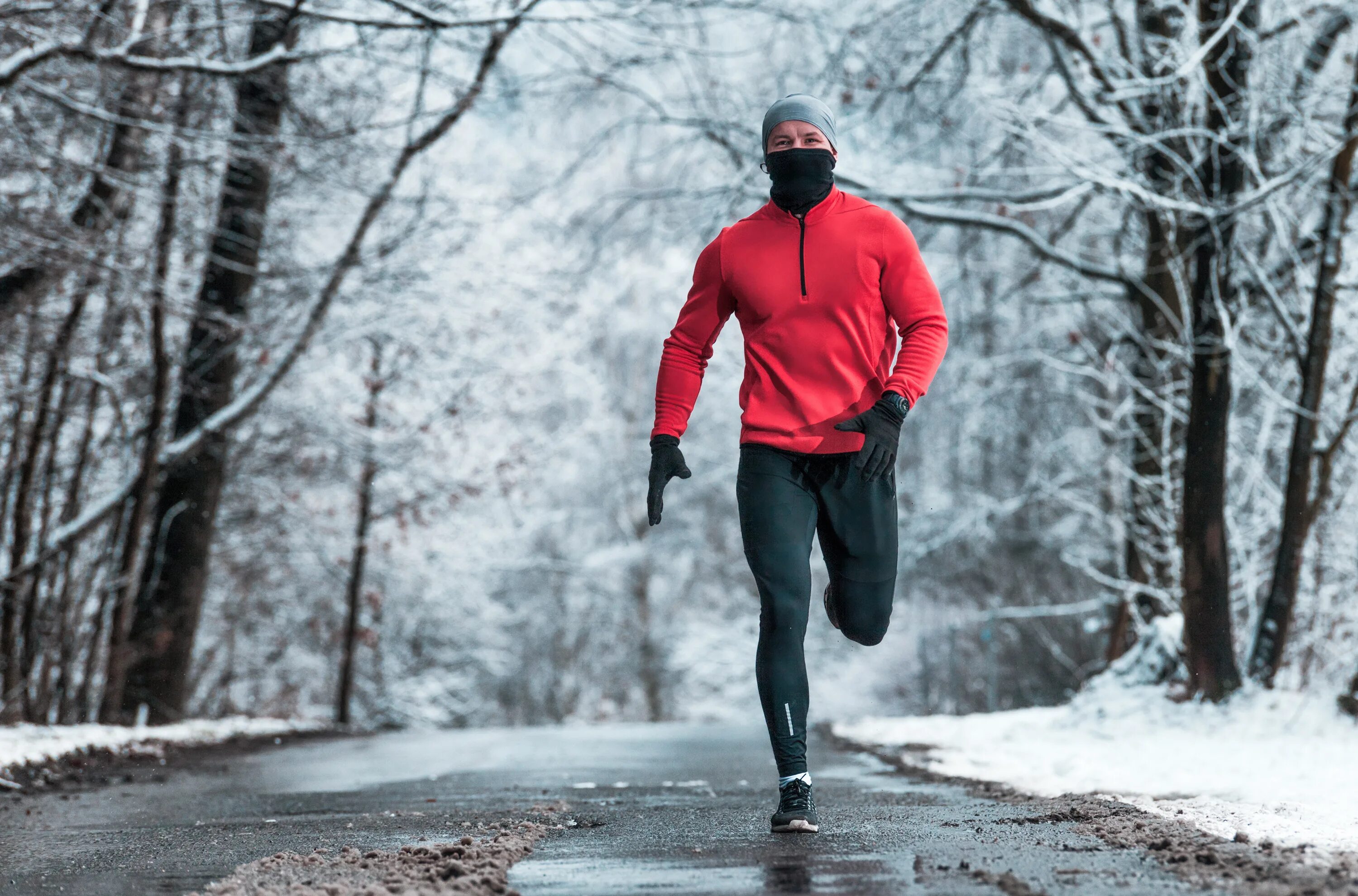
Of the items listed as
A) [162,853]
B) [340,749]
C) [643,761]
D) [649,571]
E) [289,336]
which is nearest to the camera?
[162,853]

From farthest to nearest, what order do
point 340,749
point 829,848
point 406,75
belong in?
point 406,75 → point 340,749 → point 829,848

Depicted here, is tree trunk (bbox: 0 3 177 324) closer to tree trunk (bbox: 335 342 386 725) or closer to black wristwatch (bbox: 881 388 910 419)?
black wristwatch (bbox: 881 388 910 419)

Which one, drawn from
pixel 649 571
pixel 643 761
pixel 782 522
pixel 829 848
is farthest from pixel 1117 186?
pixel 649 571

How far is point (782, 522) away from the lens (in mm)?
4062

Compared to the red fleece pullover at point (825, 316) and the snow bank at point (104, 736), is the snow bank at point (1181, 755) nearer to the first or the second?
the red fleece pullover at point (825, 316)

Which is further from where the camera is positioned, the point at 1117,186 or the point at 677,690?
the point at 677,690

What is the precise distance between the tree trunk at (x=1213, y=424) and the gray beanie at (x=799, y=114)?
415 cm

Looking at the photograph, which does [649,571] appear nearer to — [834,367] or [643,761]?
[643,761]

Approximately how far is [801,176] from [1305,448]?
476 centimetres

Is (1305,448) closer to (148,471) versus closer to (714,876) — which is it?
(714,876)

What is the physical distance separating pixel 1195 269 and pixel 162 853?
6923 mm

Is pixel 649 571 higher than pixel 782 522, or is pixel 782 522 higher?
pixel 649 571

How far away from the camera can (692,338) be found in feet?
14.5

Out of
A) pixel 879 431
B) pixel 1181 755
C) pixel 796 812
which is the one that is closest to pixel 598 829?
pixel 796 812
